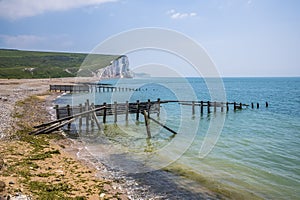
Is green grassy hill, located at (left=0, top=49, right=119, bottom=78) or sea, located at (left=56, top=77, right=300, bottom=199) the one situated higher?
green grassy hill, located at (left=0, top=49, right=119, bottom=78)

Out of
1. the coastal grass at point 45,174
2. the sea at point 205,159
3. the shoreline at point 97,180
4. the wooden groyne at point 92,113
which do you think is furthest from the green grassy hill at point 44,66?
the shoreline at point 97,180

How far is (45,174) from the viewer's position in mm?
10078

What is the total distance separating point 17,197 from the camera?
748 cm

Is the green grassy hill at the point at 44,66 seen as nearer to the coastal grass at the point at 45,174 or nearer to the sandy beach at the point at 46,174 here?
the sandy beach at the point at 46,174

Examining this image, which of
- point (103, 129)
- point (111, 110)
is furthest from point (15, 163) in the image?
point (111, 110)

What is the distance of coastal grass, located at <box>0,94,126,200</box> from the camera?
27.9 ft

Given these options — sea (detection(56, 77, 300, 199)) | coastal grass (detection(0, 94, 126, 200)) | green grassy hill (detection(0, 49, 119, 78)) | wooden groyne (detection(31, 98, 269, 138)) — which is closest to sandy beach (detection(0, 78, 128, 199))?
coastal grass (detection(0, 94, 126, 200))

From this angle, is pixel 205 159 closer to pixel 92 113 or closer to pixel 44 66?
pixel 92 113

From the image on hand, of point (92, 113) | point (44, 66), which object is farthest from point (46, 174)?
point (44, 66)

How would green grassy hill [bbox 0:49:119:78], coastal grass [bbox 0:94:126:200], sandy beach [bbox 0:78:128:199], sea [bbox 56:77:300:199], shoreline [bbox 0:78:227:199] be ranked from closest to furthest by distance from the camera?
sandy beach [bbox 0:78:128:199], coastal grass [bbox 0:94:126:200], shoreline [bbox 0:78:227:199], sea [bbox 56:77:300:199], green grassy hill [bbox 0:49:119:78]

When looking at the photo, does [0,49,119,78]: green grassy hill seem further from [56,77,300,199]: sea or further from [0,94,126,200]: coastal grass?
[0,94,126,200]: coastal grass

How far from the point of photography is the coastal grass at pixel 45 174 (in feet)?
27.9

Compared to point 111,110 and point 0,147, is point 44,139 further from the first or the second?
point 111,110

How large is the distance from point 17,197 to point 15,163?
3761 mm
